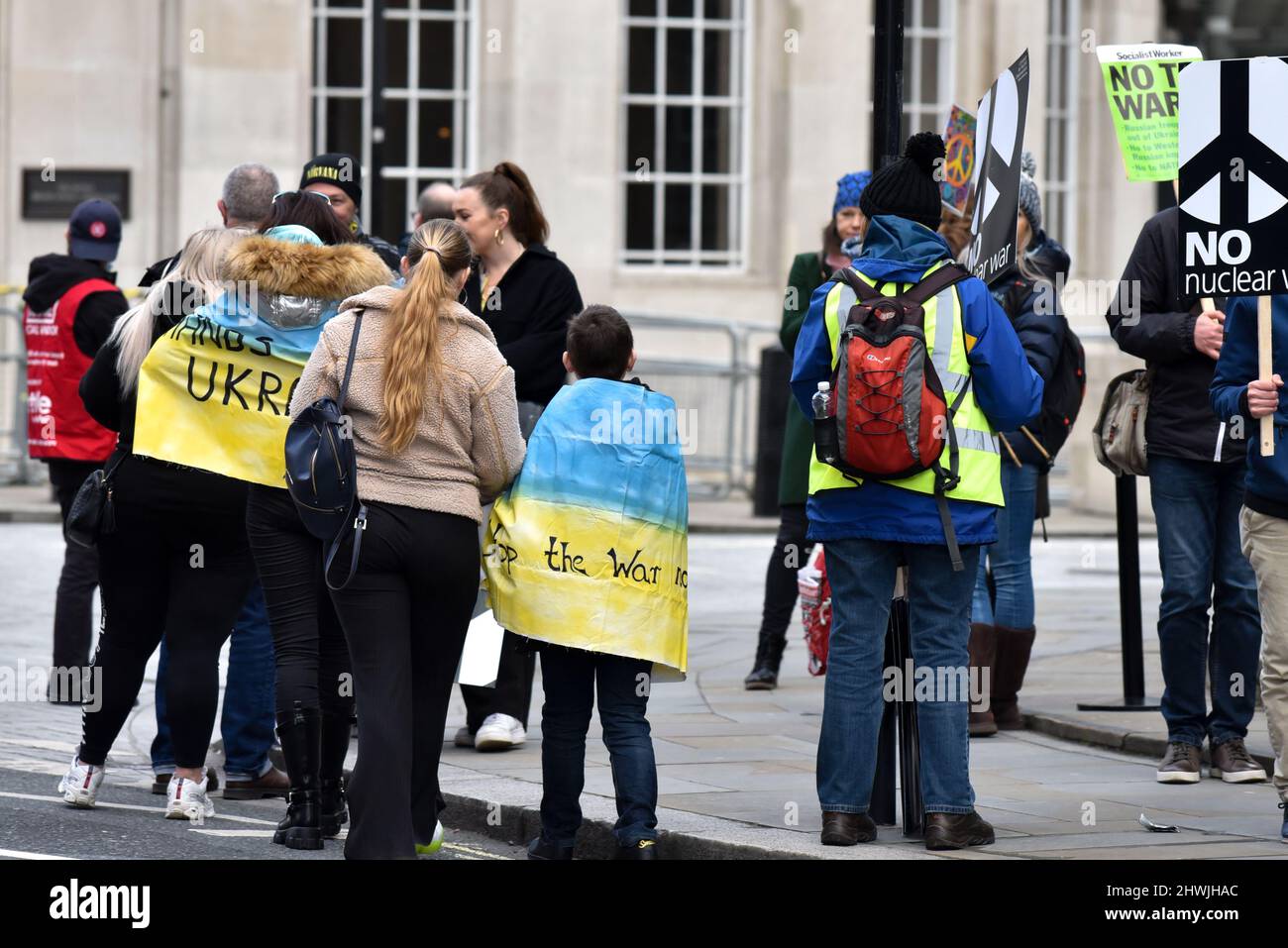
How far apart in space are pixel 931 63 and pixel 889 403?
17.2 meters

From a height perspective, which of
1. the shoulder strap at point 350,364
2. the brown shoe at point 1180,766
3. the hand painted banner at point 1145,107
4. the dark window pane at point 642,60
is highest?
the dark window pane at point 642,60

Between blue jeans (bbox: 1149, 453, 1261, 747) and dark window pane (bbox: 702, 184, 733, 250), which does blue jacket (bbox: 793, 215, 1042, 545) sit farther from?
dark window pane (bbox: 702, 184, 733, 250)

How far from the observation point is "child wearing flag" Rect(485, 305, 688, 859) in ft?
20.7

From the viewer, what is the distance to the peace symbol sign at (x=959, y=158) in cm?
804

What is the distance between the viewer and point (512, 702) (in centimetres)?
838

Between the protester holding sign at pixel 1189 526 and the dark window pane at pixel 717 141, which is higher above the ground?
the dark window pane at pixel 717 141

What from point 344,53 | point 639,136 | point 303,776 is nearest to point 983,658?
point 303,776

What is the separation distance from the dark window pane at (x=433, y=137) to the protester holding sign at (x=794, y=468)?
483 inches

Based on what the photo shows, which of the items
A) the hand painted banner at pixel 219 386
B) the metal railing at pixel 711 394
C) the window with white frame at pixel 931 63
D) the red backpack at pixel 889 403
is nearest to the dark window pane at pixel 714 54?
the window with white frame at pixel 931 63

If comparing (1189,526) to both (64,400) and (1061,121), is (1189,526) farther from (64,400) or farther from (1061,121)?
(1061,121)

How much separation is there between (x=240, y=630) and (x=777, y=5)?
599 inches

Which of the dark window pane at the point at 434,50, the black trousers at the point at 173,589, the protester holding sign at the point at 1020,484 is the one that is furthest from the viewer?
the dark window pane at the point at 434,50

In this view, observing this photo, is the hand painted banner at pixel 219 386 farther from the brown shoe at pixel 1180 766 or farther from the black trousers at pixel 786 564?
the black trousers at pixel 786 564

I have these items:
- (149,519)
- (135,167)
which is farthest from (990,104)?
(135,167)
